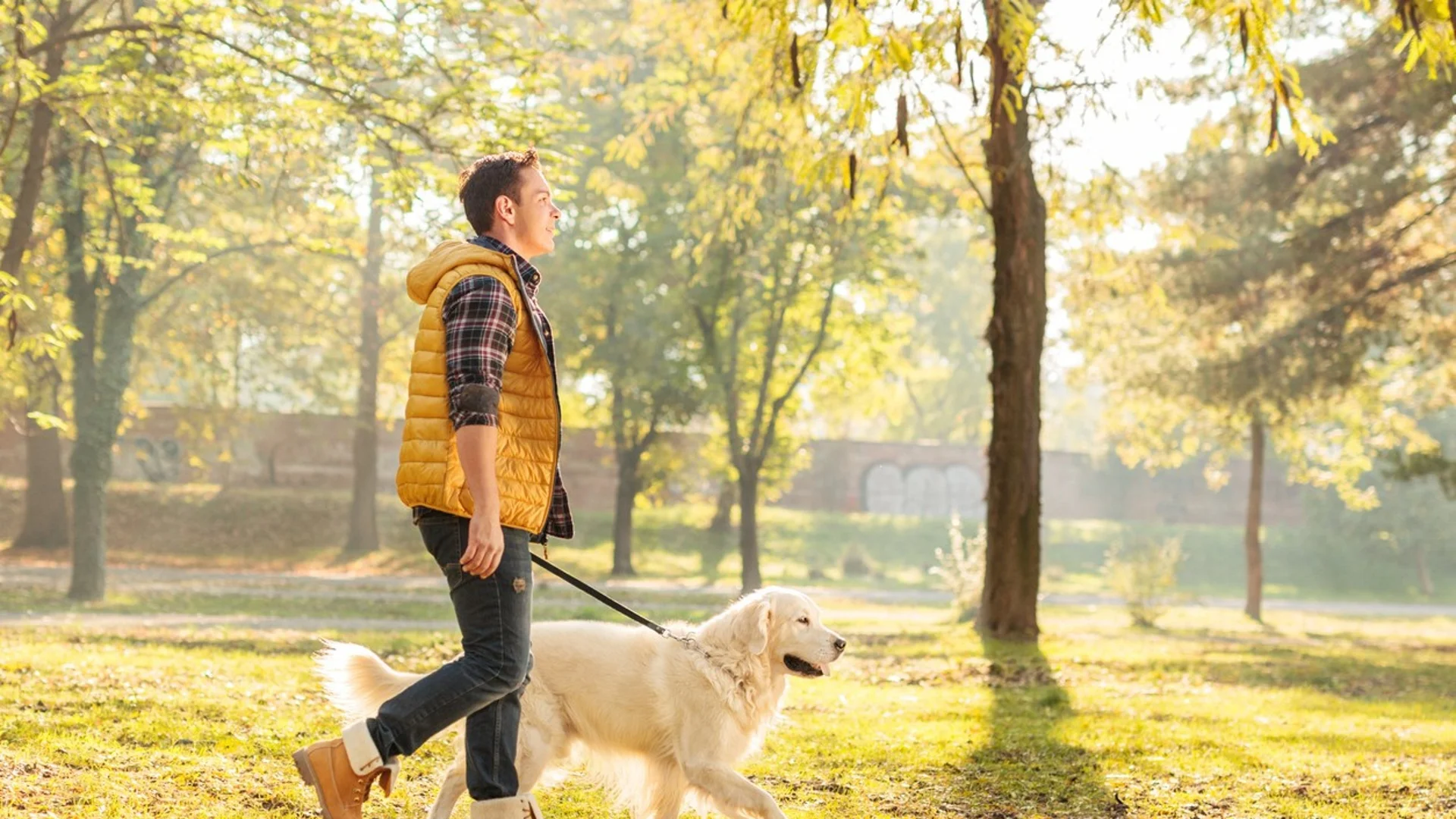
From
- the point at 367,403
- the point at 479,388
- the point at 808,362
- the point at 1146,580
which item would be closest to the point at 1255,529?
the point at 1146,580

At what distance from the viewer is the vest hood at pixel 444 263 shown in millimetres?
4285

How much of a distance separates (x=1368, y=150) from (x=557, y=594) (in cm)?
1577

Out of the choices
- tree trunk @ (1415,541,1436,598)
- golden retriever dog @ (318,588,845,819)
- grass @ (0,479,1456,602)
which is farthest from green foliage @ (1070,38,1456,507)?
tree trunk @ (1415,541,1436,598)

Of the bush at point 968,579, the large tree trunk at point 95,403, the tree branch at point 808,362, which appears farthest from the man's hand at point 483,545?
the tree branch at point 808,362

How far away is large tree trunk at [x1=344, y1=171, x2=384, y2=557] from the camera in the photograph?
31281 mm

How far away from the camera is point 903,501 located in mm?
53469

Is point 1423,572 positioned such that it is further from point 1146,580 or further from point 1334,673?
point 1334,673

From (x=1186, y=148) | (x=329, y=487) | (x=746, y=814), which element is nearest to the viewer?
(x=746, y=814)

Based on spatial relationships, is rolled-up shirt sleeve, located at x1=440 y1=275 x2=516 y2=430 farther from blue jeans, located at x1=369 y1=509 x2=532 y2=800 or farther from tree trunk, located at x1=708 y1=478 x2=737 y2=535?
tree trunk, located at x1=708 y1=478 x2=737 y2=535

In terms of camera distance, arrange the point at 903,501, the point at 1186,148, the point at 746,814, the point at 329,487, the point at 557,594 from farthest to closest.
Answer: the point at 903,501 → the point at 329,487 → the point at 557,594 → the point at 1186,148 → the point at 746,814

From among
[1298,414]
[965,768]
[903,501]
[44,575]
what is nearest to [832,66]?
[965,768]

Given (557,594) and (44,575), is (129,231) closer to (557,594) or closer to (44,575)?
Answer: (44,575)

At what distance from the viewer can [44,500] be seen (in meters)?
29.2

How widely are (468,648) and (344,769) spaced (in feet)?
1.84
